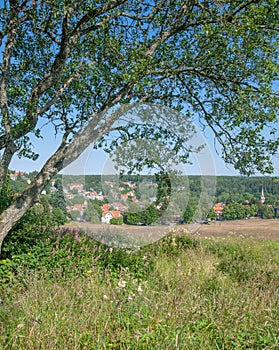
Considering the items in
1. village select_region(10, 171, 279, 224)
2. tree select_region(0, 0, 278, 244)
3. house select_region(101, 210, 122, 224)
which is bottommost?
house select_region(101, 210, 122, 224)

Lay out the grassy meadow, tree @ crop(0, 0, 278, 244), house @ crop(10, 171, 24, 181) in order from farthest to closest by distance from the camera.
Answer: house @ crop(10, 171, 24, 181) → tree @ crop(0, 0, 278, 244) → the grassy meadow

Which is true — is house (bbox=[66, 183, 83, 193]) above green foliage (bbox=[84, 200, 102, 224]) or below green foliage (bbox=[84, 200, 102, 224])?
above

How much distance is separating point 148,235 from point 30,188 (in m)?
2.65

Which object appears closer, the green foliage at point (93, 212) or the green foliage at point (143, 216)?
the green foliage at point (93, 212)

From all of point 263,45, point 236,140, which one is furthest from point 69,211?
point 263,45

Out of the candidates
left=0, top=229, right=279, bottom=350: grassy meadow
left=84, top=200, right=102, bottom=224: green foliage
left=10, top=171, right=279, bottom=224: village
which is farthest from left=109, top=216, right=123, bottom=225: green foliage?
left=0, top=229, right=279, bottom=350: grassy meadow

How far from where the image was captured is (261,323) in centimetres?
362

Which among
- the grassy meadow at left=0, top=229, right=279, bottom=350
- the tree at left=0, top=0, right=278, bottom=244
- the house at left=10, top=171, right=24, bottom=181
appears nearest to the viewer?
the grassy meadow at left=0, top=229, right=279, bottom=350

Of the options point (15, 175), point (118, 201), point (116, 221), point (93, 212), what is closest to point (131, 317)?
point (118, 201)

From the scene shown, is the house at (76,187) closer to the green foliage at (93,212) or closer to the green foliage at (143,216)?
the green foliage at (93,212)

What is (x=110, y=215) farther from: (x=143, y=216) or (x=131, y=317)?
(x=131, y=317)

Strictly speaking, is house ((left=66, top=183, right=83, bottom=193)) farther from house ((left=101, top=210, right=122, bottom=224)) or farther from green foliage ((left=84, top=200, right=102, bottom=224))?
house ((left=101, top=210, right=122, bottom=224))

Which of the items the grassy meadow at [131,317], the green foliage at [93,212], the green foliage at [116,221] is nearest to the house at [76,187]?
the green foliage at [93,212]

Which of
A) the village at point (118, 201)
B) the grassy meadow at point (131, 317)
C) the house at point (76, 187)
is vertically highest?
the house at point (76, 187)
